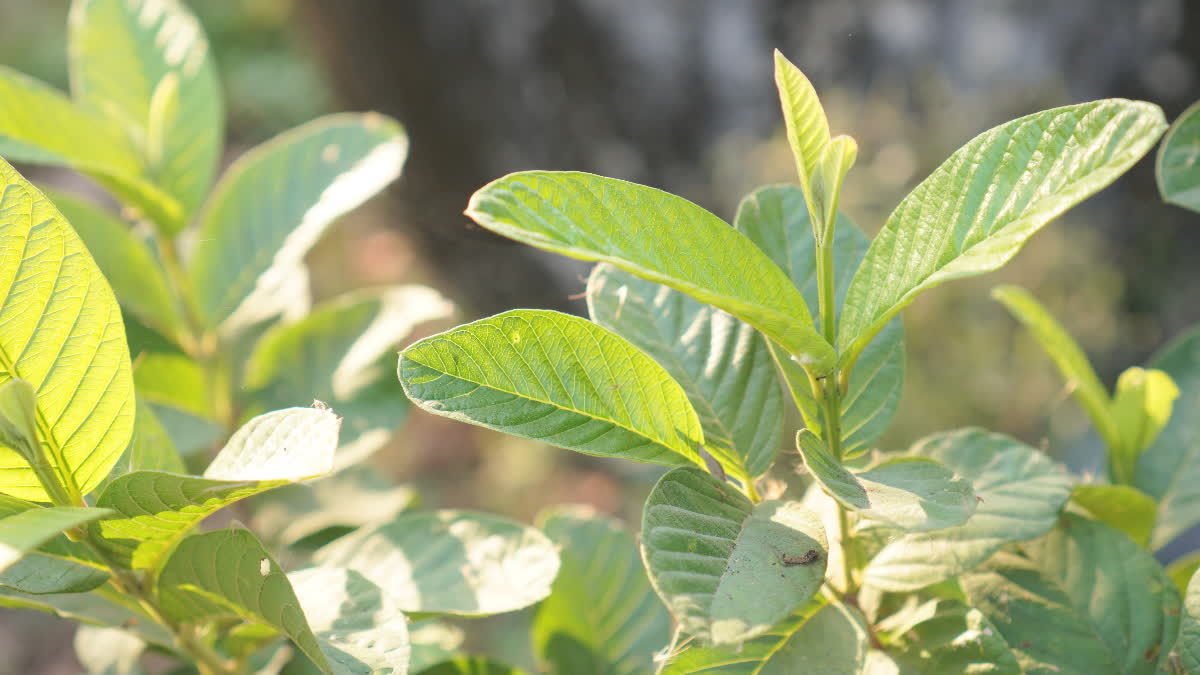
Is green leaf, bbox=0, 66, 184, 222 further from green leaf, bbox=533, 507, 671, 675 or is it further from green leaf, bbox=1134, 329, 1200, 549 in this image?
green leaf, bbox=1134, 329, 1200, 549

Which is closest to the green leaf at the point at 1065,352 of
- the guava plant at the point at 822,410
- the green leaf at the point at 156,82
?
the guava plant at the point at 822,410

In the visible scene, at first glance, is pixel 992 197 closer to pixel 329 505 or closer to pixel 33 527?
pixel 33 527

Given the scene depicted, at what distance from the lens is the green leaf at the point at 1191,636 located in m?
0.46

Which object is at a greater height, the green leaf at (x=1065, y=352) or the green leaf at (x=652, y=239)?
the green leaf at (x=652, y=239)

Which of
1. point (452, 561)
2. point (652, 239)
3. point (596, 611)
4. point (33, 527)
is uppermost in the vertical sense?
point (652, 239)

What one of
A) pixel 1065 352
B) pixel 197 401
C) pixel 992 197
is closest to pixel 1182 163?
pixel 1065 352

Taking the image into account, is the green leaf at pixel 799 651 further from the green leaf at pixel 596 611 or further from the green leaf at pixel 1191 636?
the green leaf at pixel 596 611

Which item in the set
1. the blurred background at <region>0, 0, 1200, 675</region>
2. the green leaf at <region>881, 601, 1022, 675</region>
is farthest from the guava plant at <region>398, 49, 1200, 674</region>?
the blurred background at <region>0, 0, 1200, 675</region>

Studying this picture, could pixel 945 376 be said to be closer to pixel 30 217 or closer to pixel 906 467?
pixel 906 467

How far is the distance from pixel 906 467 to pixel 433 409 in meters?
0.24

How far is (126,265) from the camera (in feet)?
2.64

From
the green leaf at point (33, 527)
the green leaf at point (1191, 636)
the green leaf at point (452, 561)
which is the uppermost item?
the green leaf at point (33, 527)

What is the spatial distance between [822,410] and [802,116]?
16 centimetres

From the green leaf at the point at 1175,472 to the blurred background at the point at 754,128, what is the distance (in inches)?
59.4
